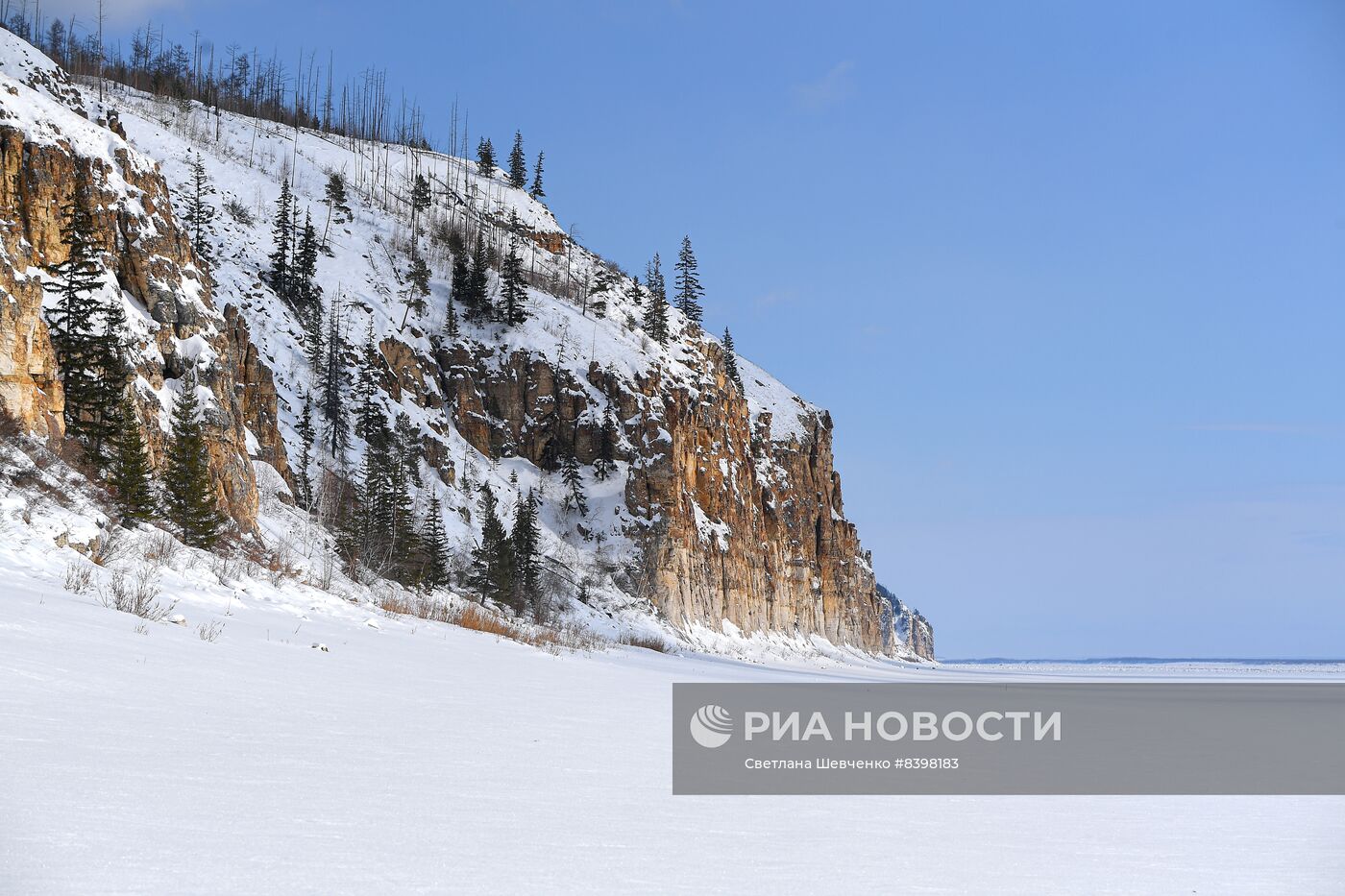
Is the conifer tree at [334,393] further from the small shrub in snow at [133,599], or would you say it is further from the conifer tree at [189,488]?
the small shrub in snow at [133,599]

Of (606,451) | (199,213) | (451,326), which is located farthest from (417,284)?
(606,451)

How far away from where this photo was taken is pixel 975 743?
9.55m

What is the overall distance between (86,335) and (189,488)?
704 centimetres

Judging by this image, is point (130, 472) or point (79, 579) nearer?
point (79, 579)

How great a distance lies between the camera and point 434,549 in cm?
4216

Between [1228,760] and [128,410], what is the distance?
26426mm

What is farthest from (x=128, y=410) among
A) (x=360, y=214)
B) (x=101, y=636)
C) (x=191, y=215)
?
(x=360, y=214)

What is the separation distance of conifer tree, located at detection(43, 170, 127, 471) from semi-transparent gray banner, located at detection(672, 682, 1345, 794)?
69.6 feet

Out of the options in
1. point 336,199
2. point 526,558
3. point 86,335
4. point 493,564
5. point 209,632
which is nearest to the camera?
point 209,632

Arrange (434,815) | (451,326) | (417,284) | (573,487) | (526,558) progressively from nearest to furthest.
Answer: (434,815) < (526,558) < (573,487) < (451,326) < (417,284)

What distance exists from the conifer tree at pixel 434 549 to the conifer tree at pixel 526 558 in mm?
4179

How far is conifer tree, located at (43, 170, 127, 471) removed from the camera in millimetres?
26578

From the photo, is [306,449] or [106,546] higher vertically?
[306,449]

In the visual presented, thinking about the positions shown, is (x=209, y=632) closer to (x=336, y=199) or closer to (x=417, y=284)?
(x=417, y=284)
